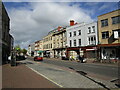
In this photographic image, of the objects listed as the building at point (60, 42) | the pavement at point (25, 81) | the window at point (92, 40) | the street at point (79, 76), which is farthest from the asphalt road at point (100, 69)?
the building at point (60, 42)

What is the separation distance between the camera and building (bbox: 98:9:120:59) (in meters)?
26.5

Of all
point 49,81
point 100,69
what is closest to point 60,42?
point 100,69

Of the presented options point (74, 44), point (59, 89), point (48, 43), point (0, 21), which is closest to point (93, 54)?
point (74, 44)

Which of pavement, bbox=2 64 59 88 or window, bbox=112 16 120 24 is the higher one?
window, bbox=112 16 120 24

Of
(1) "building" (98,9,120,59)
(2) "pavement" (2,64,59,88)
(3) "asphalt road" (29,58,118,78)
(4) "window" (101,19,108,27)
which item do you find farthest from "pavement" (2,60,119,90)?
(4) "window" (101,19,108,27)

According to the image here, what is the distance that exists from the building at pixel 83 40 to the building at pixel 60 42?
3.02 meters

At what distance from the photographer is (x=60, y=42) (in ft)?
156

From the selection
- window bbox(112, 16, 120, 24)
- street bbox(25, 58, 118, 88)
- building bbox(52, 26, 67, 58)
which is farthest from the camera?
building bbox(52, 26, 67, 58)

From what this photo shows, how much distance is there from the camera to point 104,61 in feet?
83.0

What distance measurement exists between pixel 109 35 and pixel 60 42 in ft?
73.1

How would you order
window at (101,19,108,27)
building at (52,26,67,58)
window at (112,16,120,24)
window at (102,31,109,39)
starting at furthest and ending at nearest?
building at (52,26,67,58) < window at (101,19,108,27) < window at (102,31,109,39) < window at (112,16,120,24)

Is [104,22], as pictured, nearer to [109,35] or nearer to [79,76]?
[109,35]

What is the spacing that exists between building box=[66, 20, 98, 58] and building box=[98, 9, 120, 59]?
1.98m

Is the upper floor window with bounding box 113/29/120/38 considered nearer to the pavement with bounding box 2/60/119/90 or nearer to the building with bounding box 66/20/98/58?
the building with bounding box 66/20/98/58
